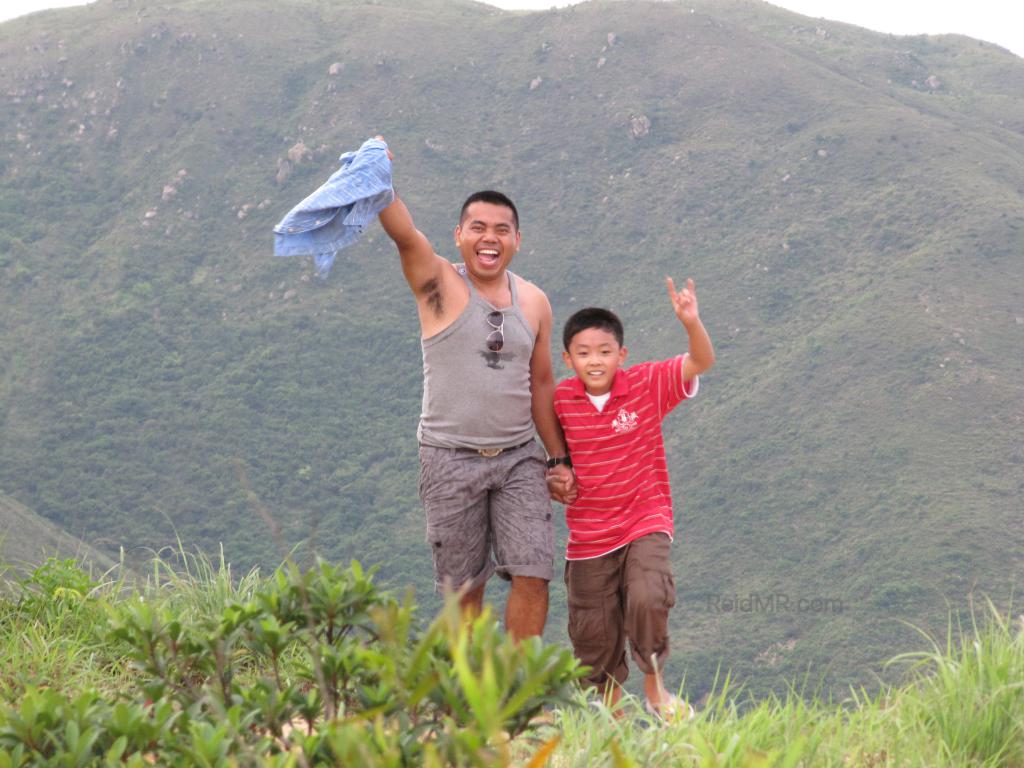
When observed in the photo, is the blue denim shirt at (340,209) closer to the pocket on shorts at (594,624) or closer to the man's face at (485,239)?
the man's face at (485,239)

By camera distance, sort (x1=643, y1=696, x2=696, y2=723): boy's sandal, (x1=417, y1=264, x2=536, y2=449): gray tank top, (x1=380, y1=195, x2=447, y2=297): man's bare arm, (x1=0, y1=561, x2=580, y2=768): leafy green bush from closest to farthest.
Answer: (x1=0, y1=561, x2=580, y2=768): leafy green bush, (x1=643, y1=696, x2=696, y2=723): boy's sandal, (x1=380, y1=195, x2=447, y2=297): man's bare arm, (x1=417, y1=264, x2=536, y2=449): gray tank top

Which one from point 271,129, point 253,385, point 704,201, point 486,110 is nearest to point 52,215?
point 271,129

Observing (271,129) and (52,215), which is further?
(271,129)

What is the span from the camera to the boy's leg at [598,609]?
3635 millimetres

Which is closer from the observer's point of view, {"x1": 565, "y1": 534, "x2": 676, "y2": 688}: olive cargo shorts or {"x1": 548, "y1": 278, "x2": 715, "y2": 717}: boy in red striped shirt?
{"x1": 565, "y1": 534, "x2": 676, "y2": 688}: olive cargo shorts

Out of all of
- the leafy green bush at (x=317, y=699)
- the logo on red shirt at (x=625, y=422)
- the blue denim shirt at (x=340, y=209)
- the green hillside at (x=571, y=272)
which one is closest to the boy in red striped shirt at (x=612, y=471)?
the logo on red shirt at (x=625, y=422)

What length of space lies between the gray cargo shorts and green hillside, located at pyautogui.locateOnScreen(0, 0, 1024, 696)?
53.3 feet

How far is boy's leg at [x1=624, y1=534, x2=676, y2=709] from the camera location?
345cm

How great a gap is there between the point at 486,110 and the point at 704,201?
510 inches

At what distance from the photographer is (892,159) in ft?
142

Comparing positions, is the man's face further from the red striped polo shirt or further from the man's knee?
the man's knee

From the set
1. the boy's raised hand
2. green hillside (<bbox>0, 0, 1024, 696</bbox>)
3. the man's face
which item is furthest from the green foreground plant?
green hillside (<bbox>0, 0, 1024, 696</bbox>)

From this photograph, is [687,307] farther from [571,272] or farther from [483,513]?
[571,272]

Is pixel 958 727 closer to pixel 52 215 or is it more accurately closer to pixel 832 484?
pixel 832 484
